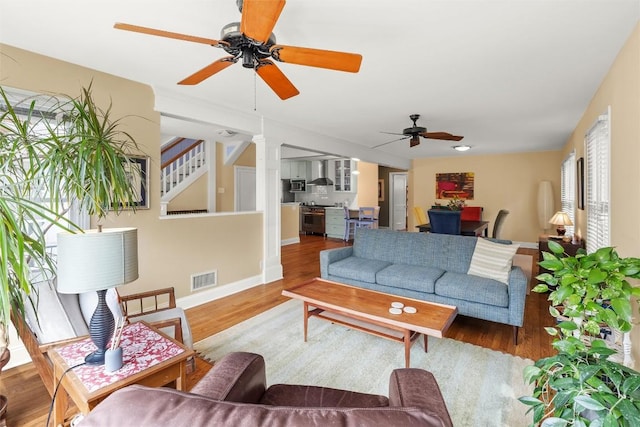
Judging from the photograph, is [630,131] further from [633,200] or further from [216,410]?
[216,410]

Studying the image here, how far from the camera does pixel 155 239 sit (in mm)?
3219

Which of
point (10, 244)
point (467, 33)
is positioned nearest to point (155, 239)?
point (10, 244)

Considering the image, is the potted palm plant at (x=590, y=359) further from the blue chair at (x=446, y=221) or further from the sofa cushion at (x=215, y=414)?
the blue chair at (x=446, y=221)

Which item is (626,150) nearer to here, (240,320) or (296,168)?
(240,320)

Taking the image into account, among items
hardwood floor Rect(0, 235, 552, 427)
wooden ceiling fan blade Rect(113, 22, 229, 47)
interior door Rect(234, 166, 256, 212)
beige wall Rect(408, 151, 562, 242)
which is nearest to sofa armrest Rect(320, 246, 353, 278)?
hardwood floor Rect(0, 235, 552, 427)

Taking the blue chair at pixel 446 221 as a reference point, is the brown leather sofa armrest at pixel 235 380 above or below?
below

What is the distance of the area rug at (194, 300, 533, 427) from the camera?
1.89m

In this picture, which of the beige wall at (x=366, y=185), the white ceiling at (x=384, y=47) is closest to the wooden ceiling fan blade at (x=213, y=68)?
the white ceiling at (x=384, y=47)

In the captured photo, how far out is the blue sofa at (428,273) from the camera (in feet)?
8.86

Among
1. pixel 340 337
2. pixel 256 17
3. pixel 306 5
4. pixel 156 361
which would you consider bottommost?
pixel 340 337

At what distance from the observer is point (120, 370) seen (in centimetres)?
140

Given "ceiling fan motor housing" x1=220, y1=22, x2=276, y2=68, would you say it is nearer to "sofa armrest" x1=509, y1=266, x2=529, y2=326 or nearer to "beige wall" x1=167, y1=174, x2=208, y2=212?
"sofa armrest" x1=509, y1=266, x2=529, y2=326

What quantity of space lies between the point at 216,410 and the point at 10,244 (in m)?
0.97

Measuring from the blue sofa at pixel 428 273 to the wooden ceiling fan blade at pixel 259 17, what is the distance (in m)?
2.62
